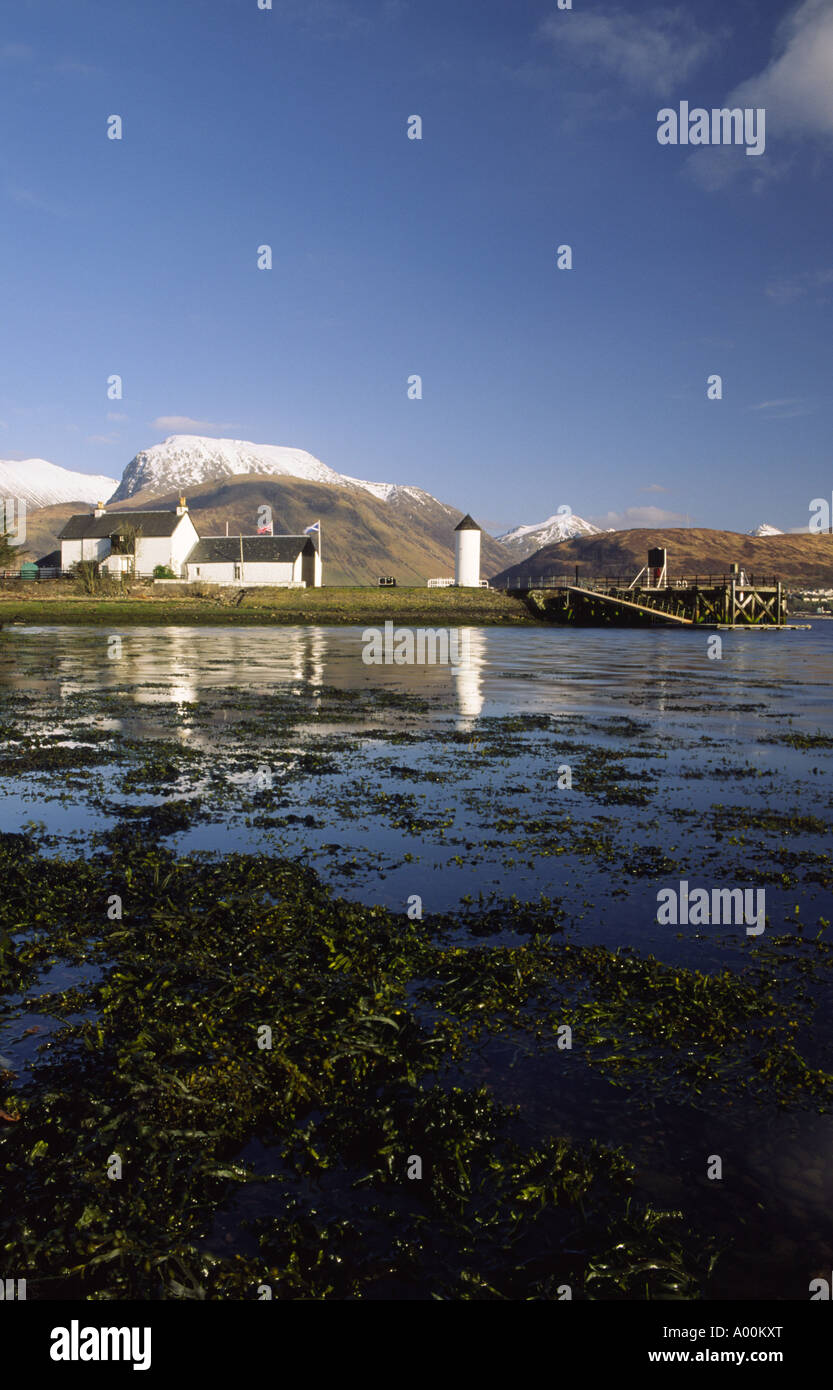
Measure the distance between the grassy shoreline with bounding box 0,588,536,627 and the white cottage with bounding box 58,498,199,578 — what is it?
2517 cm

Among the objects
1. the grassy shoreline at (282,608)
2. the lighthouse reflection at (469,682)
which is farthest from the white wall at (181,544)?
the lighthouse reflection at (469,682)

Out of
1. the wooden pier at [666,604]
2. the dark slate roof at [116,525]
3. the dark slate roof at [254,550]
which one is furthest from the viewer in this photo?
the dark slate roof at [116,525]

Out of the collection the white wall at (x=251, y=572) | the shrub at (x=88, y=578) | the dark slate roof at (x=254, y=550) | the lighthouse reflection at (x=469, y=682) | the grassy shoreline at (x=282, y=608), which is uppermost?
the dark slate roof at (x=254, y=550)

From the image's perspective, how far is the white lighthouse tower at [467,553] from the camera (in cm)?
11406

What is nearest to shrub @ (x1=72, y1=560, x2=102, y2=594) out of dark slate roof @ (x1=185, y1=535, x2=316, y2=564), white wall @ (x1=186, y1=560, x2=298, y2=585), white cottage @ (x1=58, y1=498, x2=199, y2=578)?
white cottage @ (x1=58, y1=498, x2=199, y2=578)

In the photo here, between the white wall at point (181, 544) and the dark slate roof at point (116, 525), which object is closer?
the white wall at point (181, 544)

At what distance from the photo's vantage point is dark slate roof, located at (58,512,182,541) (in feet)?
385

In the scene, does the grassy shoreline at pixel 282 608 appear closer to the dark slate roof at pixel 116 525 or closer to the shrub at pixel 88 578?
the shrub at pixel 88 578

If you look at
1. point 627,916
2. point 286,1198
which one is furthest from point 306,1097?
point 627,916

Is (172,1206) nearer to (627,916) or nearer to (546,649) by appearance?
(627,916)

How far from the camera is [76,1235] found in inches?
160

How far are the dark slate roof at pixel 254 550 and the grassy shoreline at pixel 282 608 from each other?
700 inches

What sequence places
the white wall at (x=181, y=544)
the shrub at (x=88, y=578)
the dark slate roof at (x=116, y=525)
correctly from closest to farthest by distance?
the shrub at (x=88, y=578) → the white wall at (x=181, y=544) → the dark slate roof at (x=116, y=525)

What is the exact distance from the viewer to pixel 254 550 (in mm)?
115938
